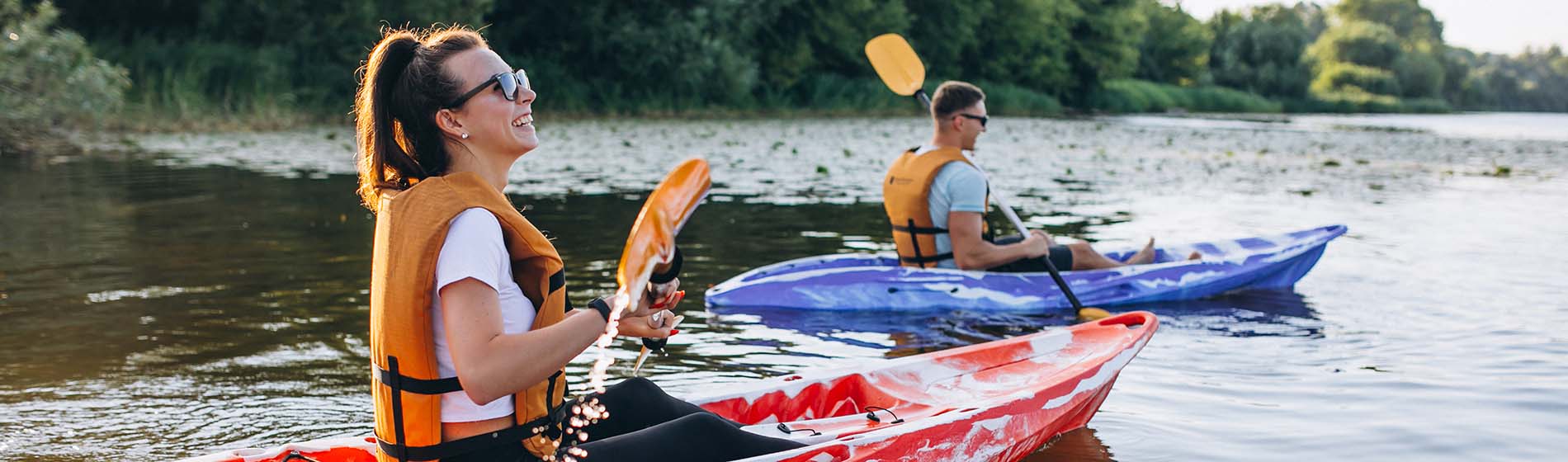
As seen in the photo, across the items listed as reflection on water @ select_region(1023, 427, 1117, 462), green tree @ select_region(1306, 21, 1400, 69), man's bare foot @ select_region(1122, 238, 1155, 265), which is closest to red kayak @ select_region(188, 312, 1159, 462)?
reflection on water @ select_region(1023, 427, 1117, 462)

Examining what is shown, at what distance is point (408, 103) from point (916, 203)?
424 centimetres

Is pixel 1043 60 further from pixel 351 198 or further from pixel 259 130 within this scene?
pixel 351 198

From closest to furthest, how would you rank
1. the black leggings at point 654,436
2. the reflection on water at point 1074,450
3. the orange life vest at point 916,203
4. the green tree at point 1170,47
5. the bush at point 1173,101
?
the black leggings at point 654,436, the reflection on water at point 1074,450, the orange life vest at point 916,203, the bush at point 1173,101, the green tree at point 1170,47

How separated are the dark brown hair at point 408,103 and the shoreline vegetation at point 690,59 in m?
6.59

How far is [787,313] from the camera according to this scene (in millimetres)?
6379

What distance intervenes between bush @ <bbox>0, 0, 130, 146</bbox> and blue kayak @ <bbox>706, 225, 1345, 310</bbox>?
35.8 feet

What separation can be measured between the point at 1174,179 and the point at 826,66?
22675 mm

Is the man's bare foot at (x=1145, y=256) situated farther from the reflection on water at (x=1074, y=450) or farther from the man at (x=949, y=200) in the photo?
the reflection on water at (x=1074, y=450)

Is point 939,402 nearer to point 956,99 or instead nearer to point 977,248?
point 977,248

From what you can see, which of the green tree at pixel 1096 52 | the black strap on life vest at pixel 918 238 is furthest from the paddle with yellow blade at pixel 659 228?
the green tree at pixel 1096 52

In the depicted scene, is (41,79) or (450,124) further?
(41,79)

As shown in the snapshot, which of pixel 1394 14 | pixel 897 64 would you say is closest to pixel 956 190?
pixel 897 64

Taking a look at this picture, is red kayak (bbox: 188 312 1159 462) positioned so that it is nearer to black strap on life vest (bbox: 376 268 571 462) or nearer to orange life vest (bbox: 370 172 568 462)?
black strap on life vest (bbox: 376 268 571 462)

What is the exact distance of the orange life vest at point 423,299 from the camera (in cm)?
222
